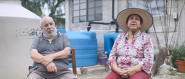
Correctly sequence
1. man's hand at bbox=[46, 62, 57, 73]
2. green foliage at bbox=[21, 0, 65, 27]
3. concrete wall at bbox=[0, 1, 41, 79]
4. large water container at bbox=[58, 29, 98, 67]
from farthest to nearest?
green foliage at bbox=[21, 0, 65, 27] → large water container at bbox=[58, 29, 98, 67] → concrete wall at bbox=[0, 1, 41, 79] → man's hand at bbox=[46, 62, 57, 73]

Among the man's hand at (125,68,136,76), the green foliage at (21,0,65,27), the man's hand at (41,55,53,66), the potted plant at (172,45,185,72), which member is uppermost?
the green foliage at (21,0,65,27)

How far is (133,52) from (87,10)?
507cm

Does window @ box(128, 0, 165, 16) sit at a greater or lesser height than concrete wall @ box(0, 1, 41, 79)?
greater

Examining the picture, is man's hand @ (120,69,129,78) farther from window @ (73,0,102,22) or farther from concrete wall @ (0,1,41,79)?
window @ (73,0,102,22)

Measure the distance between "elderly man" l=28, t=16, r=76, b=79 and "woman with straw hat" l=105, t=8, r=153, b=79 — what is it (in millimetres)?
638

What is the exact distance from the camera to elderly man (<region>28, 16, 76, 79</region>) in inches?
77.0

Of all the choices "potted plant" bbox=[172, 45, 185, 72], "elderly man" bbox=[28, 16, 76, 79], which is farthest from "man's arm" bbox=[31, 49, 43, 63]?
"potted plant" bbox=[172, 45, 185, 72]

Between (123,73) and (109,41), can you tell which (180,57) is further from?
(123,73)

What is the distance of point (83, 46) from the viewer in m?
4.48

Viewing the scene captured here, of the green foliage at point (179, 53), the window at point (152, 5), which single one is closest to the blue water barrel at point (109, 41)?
the window at point (152, 5)

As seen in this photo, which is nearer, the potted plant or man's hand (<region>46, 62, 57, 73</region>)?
man's hand (<region>46, 62, 57, 73</region>)

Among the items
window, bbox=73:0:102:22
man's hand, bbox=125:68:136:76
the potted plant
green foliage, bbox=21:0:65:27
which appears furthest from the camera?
green foliage, bbox=21:0:65:27

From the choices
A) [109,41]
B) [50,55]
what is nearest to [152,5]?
[109,41]

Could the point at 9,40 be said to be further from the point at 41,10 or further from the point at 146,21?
the point at 41,10
